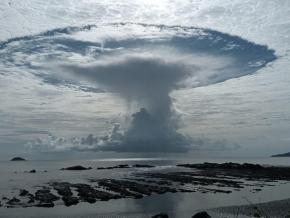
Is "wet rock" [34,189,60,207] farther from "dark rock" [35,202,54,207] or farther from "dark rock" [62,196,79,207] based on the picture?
"dark rock" [62,196,79,207]

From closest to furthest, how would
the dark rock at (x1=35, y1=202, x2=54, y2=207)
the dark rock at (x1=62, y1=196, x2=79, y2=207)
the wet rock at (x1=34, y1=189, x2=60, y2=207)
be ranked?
1. the dark rock at (x1=35, y1=202, x2=54, y2=207)
2. the wet rock at (x1=34, y1=189, x2=60, y2=207)
3. the dark rock at (x1=62, y1=196, x2=79, y2=207)

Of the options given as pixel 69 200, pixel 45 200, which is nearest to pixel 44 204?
pixel 45 200

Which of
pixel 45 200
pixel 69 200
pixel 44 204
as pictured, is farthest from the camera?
pixel 45 200

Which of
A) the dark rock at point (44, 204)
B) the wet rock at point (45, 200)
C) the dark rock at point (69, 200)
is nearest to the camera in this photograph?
the dark rock at point (44, 204)

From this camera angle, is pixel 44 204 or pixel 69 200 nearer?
pixel 44 204

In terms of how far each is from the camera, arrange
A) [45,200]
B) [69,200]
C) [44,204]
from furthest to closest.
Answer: [45,200], [69,200], [44,204]

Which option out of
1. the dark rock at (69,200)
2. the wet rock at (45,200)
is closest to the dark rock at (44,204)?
the wet rock at (45,200)

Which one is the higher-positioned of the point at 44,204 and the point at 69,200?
the point at 69,200

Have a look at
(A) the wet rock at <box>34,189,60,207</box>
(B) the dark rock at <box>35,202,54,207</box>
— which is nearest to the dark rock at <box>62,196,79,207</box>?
(A) the wet rock at <box>34,189,60,207</box>

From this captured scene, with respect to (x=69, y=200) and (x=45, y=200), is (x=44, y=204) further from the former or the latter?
(x=69, y=200)

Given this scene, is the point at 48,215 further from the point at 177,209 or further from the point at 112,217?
the point at 177,209

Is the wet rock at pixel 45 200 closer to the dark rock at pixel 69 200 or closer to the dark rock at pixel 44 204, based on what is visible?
the dark rock at pixel 44 204
